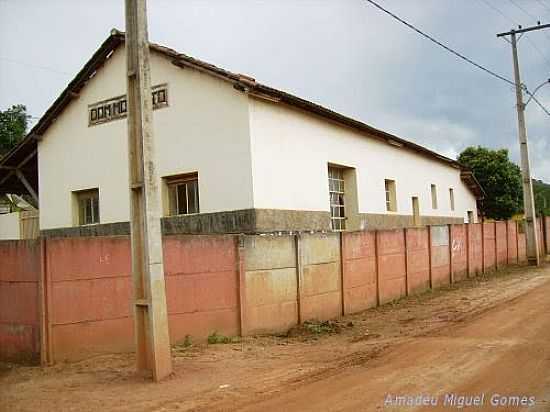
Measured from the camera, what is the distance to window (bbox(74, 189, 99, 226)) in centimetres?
1675

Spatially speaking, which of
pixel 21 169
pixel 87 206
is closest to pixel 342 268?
pixel 87 206

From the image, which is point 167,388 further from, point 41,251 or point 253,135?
point 253,135

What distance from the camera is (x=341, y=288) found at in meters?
12.7

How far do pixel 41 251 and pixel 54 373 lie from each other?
5.31 feet

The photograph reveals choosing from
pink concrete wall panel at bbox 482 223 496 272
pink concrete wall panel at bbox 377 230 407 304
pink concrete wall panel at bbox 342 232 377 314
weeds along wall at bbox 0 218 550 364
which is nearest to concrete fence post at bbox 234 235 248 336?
weeds along wall at bbox 0 218 550 364

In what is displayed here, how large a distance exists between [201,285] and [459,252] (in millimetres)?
12925

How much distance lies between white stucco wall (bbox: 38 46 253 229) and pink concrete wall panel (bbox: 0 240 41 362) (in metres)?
5.82

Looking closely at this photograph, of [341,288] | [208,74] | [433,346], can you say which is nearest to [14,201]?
[208,74]

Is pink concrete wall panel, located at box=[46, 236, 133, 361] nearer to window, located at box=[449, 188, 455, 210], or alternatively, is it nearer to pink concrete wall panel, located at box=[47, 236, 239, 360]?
pink concrete wall panel, located at box=[47, 236, 239, 360]

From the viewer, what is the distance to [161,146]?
14.8 m

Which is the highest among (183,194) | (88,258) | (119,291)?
(183,194)

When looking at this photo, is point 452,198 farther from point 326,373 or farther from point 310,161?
point 326,373

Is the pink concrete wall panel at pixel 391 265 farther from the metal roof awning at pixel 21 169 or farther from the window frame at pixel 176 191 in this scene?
the metal roof awning at pixel 21 169

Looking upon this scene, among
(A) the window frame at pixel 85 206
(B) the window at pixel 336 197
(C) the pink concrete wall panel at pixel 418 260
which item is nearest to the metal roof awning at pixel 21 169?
(A) the window frame at pixel 85 206
